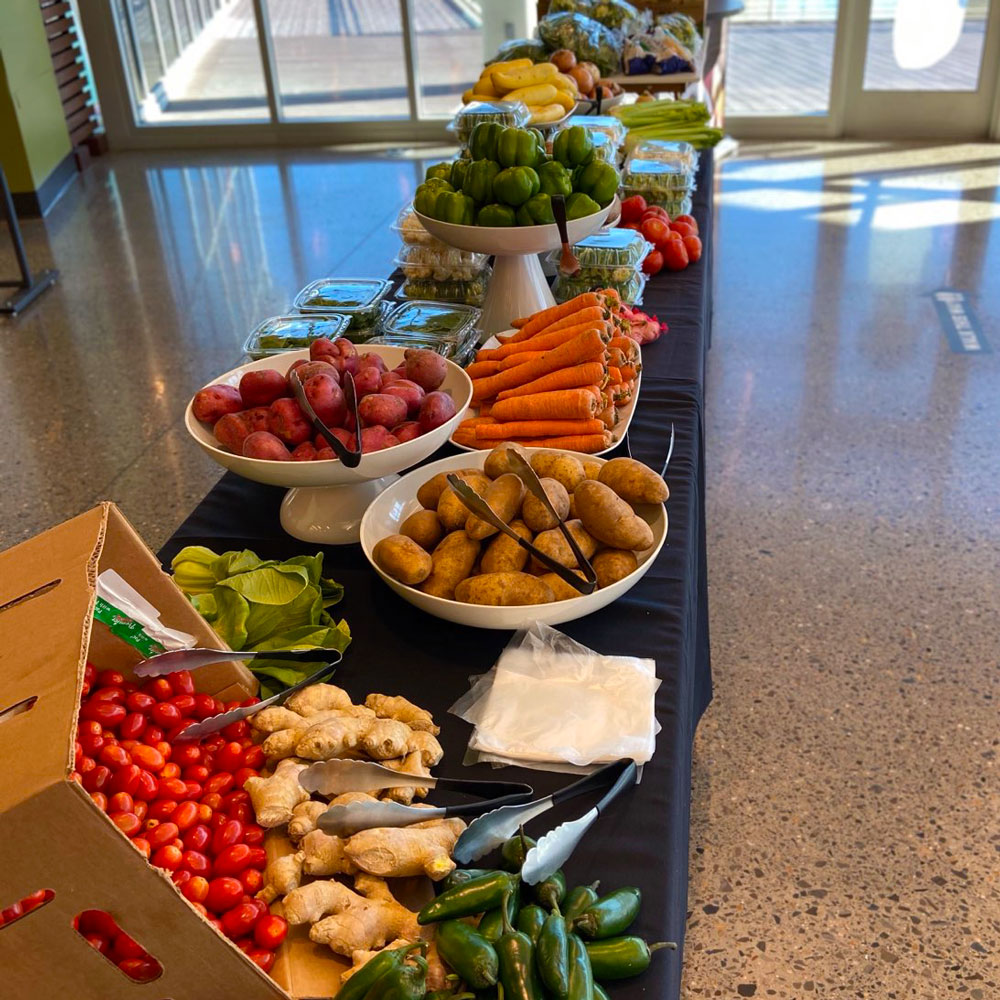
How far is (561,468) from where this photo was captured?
1.26 m

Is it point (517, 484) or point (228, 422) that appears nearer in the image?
point (517, 484)

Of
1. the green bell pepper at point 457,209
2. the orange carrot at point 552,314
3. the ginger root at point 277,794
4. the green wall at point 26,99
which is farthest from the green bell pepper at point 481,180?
the green wall at point 26,99

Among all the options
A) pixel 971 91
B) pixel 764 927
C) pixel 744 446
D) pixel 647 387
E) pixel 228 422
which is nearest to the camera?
pixel 228 422

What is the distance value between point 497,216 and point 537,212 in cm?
7

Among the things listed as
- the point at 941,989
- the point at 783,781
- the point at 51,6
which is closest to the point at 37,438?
the point at 783,781

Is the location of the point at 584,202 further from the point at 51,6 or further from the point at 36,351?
the point at 51,6

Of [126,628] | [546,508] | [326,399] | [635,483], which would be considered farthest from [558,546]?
[126,628]

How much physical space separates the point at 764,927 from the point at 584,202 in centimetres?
130

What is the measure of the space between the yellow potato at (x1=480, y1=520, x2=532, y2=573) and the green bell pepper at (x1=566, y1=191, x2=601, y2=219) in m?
0.85

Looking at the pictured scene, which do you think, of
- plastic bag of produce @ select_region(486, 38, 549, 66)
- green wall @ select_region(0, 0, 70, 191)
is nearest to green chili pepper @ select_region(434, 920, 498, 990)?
plastic bag of produce @ select_region(486, 38, 549, 66)

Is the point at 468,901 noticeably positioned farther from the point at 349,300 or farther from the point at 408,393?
the point at 349,300

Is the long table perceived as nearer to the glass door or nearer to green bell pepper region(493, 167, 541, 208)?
green bell pepper region(493, 167, 541, 208)

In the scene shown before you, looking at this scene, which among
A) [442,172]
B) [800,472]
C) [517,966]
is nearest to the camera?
[517,966]

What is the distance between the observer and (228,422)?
4.25 feet
